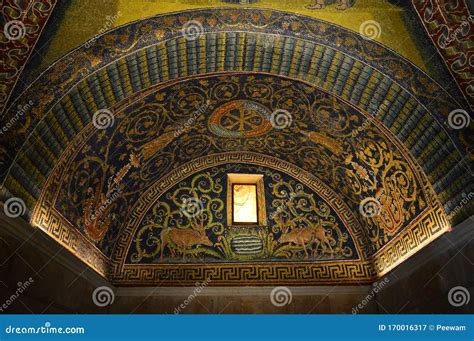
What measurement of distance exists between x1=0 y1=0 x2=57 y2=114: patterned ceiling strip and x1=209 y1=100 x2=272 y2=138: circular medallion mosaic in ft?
8.98

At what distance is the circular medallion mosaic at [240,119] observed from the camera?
650 cm

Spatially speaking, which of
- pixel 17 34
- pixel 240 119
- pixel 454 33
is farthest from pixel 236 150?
pixel 17 34

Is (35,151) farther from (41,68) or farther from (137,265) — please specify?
(137,265)

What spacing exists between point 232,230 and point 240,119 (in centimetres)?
187

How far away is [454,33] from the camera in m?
4.52

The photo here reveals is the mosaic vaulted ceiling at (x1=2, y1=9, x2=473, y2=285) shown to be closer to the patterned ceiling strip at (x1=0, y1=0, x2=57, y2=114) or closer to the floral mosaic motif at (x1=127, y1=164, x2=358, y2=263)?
the floral mosaic motif at (x1=127, y1=164, x2=358, y2=263)

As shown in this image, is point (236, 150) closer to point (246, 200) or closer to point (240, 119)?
point (246, 200)

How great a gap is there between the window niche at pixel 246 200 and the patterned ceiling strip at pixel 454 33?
3.76 m

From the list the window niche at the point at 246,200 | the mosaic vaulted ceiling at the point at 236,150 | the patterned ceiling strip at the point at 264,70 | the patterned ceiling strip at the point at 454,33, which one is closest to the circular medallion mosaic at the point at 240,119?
the mosaic vaulted ceiling at the point at 236,150

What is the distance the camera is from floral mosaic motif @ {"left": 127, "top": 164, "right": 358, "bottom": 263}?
23.8 feet

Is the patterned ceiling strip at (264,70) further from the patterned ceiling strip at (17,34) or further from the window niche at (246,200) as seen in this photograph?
the window niche at (246,200)

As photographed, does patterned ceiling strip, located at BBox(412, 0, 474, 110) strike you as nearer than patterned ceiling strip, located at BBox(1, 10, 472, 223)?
Yes

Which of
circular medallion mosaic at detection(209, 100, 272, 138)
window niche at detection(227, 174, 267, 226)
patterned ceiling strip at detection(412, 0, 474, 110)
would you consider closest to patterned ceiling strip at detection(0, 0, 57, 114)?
circular medallion mosaic at detection(209, 100, 272, 138)

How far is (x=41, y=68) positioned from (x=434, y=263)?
4.93m
